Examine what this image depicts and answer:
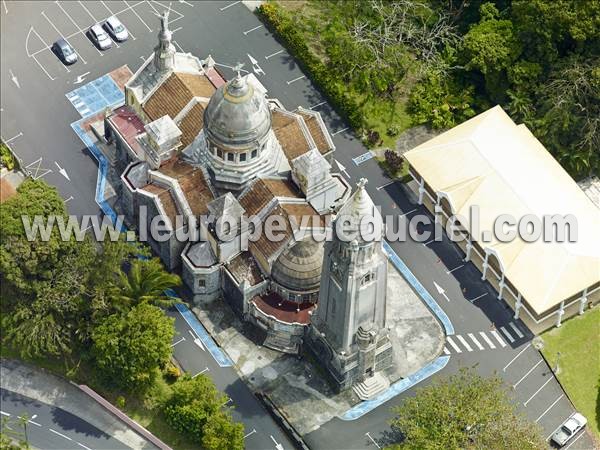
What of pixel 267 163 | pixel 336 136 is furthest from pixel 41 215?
pixel 336 136

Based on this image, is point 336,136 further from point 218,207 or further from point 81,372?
point 81,372

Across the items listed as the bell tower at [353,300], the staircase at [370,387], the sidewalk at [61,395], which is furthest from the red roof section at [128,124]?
the staircase at [370,387]

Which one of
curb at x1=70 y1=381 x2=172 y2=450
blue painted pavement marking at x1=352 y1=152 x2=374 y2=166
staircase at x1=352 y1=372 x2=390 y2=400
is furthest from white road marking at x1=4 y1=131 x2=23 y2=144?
staircase at x1=352 y1=372 x2=390 y2=400

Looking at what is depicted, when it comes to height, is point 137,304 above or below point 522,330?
above

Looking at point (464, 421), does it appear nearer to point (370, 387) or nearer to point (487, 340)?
point (370, 387)

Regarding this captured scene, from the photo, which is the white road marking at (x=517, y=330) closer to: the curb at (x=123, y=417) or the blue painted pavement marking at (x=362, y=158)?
the blue painted pavement marking at (x=362, y=158)

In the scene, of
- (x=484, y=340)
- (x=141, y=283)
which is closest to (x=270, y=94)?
(x=141, y=283)

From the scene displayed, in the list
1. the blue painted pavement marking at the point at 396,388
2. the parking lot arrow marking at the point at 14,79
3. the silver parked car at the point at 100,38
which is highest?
the silver parked car at the point at 100,38
